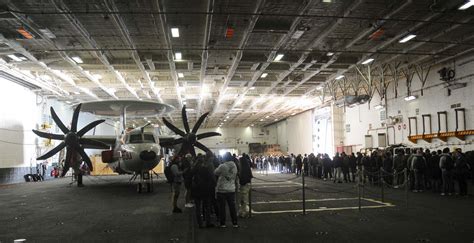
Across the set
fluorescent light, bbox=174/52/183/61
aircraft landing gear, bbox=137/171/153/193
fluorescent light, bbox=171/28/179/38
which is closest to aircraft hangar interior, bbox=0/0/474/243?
aircraft landing gear, bbox=137/171/153/193

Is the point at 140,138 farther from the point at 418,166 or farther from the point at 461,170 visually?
the point at 461,170

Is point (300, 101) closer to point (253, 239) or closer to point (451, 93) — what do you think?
point (451, 93)

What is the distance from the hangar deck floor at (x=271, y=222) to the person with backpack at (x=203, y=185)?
1.50 ft

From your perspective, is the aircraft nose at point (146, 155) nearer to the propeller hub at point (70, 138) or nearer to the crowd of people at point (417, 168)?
the propeller hub at point (70, 138)

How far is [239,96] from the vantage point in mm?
33969

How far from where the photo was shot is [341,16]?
49.2ft

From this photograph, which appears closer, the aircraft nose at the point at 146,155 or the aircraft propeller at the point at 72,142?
the aircraft nose at the point at 146,155

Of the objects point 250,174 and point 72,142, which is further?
point 72,142

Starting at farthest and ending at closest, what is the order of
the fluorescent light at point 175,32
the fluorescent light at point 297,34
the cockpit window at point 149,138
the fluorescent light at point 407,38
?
1. the cockpit window at point 149,138
2. the fluorescent light at point 407,38
3. the fluorescent light at point 297,34
4. the fluorescent light at point 175,32

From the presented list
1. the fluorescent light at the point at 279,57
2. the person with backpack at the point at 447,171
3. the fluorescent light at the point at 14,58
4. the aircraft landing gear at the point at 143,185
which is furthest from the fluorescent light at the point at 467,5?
the fluorescent light at the point at 14,58

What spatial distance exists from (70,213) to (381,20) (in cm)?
1360

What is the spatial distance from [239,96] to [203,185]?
83.5 feet

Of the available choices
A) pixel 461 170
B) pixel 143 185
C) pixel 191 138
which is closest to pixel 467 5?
pixel 461 170

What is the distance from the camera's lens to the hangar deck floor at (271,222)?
26.1ft
